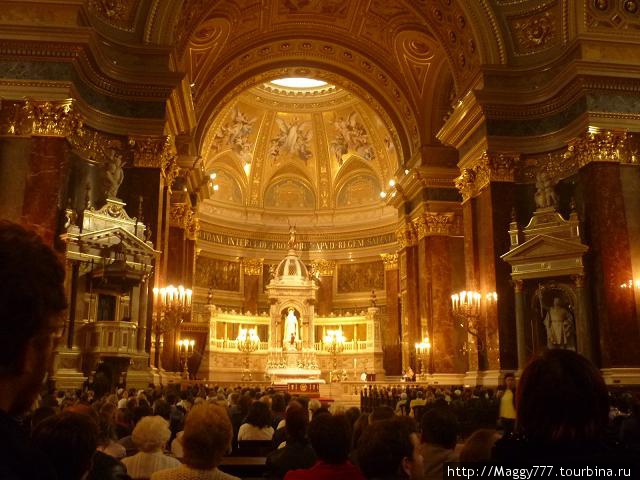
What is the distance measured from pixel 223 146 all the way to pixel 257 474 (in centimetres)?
3004

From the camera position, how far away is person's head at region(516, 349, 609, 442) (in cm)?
185

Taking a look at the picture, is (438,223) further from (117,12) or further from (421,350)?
(117,12)

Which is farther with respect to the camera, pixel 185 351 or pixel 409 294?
pixel 409 294

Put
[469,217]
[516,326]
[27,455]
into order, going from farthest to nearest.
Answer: [469,217] → [516,326] → [27,455]

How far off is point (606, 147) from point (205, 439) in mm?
13213

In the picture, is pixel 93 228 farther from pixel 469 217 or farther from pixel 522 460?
pixel 522 460

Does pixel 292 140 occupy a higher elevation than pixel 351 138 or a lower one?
higher

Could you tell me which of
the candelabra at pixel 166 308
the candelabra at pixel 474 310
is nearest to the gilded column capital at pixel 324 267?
the candelabra at pixel 166 308

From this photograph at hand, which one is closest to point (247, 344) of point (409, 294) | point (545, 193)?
point (409, 294)

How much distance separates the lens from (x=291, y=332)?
93.5ft

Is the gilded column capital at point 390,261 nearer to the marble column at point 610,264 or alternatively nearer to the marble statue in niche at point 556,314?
the marble statue in niche at point 556,314

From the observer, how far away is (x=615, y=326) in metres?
13.3

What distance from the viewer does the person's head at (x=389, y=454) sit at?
3145 mm

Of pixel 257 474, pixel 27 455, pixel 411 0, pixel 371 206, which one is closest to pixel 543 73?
pixel 411 0
